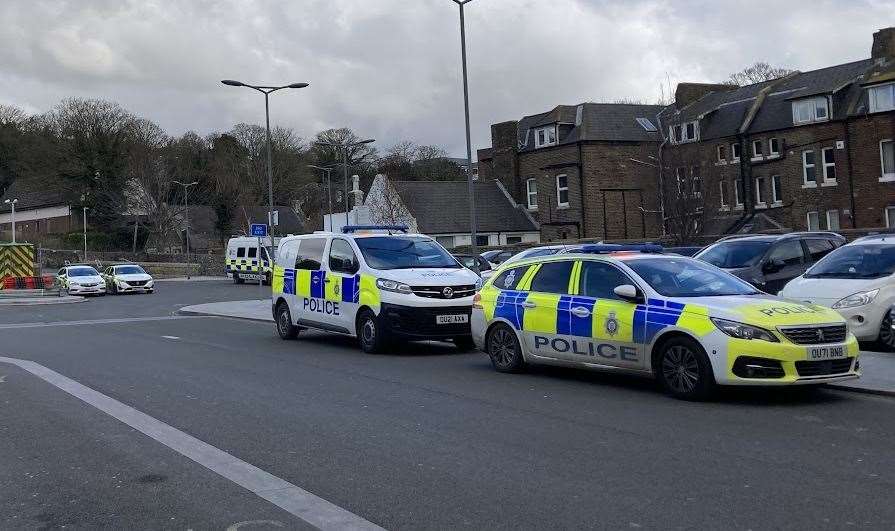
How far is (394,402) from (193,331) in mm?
12593

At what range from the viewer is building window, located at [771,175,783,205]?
47.8 meters

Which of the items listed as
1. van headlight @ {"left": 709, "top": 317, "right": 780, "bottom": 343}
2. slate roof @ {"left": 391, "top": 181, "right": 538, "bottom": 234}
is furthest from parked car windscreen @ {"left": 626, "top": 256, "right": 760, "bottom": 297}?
slate roof @ {"left": 391, "top": 181, "right": 538, "bottom": 234}

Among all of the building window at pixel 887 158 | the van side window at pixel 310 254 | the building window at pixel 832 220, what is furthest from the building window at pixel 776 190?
the van side window at pixel 310 254

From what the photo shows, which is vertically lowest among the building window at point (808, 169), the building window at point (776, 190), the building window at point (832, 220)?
the building window at point (832, 220)

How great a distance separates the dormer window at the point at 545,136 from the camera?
5528cm

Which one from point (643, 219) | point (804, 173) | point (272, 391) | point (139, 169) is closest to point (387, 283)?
point (272, 391)

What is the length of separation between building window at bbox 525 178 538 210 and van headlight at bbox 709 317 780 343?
156 feet

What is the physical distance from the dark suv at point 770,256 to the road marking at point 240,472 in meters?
12.1

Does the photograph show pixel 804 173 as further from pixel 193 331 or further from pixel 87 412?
pixel 87 412

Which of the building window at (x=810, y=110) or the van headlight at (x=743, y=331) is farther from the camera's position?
the building window at (x=810, y=110)

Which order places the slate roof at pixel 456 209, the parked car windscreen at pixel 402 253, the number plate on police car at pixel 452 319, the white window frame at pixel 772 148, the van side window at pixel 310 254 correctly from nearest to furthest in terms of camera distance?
the number plate on police car at pixel 452 319 < the parked car windscreen at pixel 402 253 < the van side window at pixel 310 254 < the white window frame at pixel 772 148 < the slate roof at pixel 456 209

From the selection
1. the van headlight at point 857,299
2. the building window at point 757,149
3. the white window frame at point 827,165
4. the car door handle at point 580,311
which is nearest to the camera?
the car door handle at point 580,311

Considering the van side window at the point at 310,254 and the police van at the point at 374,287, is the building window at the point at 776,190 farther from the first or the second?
the van side window at the point at 310,254

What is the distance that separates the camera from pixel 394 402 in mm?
10281
